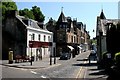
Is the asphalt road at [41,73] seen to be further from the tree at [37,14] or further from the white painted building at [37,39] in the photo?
the tree at [37,14]

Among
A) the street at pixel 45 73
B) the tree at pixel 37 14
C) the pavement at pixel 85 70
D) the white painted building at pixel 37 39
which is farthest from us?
the tree at pixel 37 14

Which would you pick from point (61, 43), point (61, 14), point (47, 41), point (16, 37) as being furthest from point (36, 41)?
point (61, 14)

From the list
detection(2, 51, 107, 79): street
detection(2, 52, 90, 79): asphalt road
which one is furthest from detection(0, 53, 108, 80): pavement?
detection(2, 52, 90, 79): asphalt road

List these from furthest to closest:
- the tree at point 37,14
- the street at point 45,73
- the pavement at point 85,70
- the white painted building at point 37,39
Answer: the tree at point 37,14 < the white painted building at point 37,39 < the street at point 45,73 < the pavement at point 85,70

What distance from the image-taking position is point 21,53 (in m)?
59.6

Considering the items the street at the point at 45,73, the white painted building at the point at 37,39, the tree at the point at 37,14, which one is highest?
the tree at the point at 37,14

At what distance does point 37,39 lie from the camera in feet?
218

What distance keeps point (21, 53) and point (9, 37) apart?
165 inches

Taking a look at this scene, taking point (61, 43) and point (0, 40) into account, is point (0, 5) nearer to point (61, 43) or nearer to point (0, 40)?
point (0, 40)

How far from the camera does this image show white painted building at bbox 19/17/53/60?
61.1m

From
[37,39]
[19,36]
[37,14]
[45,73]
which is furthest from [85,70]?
[37,14]

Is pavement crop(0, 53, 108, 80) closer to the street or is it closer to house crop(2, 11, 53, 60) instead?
the street

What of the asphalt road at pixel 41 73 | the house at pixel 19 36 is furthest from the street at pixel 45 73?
the house at pixel 19 36

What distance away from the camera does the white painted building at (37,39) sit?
61134 millimetres
